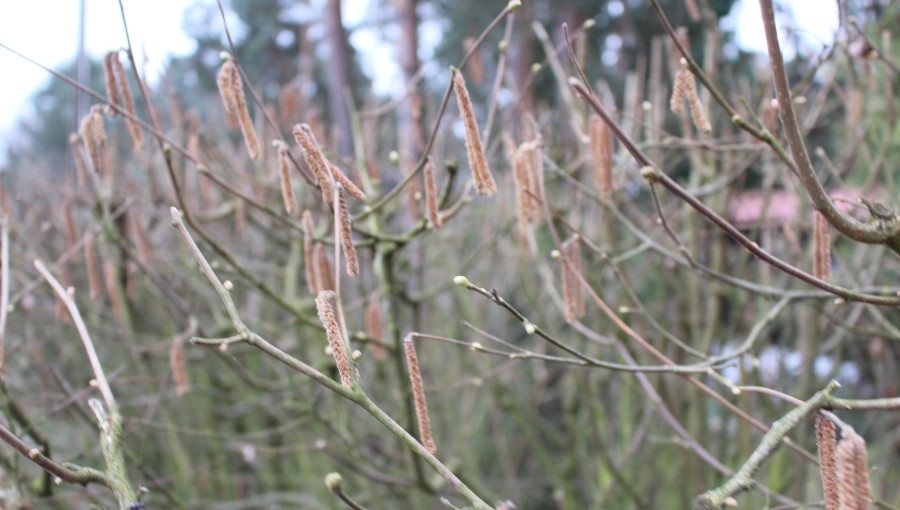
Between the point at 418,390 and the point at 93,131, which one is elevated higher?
the point at 93,131

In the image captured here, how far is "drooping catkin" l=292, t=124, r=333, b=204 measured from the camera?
1.13m

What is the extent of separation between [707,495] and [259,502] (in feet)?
9.59

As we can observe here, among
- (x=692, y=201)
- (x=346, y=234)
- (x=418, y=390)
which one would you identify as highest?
(x=692, y=201)

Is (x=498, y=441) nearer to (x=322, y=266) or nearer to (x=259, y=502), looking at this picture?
(x=259, y=502)

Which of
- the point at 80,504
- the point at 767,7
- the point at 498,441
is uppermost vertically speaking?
the point at 767,7

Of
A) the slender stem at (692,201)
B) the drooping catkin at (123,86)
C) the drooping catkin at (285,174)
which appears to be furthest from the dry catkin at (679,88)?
the drooping catkin at (123,86)

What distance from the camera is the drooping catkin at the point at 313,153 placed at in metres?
1.13

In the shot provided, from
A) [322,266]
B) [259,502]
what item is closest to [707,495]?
[322,266]

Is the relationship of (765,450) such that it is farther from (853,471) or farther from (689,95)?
(689,95)

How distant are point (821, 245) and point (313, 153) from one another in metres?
0.92

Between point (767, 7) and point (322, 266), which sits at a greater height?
point (767, 7)

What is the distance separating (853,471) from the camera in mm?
792

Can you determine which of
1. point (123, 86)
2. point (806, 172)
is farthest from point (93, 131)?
point (806, 172)

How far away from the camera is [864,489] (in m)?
0.80
